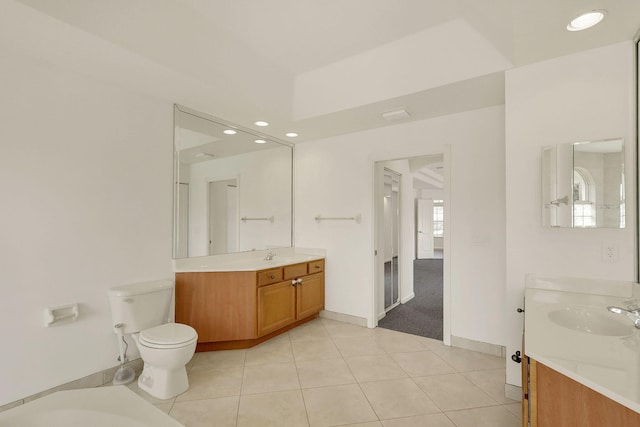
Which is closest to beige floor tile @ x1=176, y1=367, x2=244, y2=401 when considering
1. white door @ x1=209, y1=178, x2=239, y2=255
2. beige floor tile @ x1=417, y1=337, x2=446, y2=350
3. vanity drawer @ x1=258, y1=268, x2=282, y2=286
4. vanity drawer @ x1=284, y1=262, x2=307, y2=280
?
vanity drawer @ x1=258, y1=268, x2=282, y2=286

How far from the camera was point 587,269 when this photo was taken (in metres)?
1.93

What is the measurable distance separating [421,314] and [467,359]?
1301 mm

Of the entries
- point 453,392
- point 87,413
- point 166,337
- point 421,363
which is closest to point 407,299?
point 421,363

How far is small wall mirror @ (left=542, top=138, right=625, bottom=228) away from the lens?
1.81 m

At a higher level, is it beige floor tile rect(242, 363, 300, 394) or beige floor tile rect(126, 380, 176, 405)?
beige floor tile rect(126, 380, 176, 405)

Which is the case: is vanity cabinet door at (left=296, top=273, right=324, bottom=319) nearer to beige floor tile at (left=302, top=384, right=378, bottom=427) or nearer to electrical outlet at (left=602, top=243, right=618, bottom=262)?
beige floor tile at (left=302, top=384, right=378, bottom=427)

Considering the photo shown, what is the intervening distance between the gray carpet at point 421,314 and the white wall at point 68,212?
2755mm

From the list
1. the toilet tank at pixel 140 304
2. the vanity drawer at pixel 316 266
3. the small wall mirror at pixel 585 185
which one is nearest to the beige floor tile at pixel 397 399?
the small wall mirror at pixel 585 185

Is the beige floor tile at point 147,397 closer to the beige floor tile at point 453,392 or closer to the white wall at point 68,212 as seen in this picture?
the white wall at point 68,212

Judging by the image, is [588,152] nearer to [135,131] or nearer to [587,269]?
[587,269]

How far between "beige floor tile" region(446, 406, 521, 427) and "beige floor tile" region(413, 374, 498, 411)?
0.18 feet

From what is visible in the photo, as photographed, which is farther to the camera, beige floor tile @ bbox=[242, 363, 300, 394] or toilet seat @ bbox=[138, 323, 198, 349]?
beige floor tile @ bbox=[242, 363, 300, 394]

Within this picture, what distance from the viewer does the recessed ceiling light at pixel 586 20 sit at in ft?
5.22

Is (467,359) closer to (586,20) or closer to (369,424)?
(369,424)
